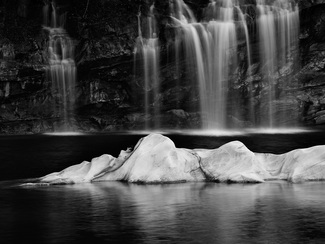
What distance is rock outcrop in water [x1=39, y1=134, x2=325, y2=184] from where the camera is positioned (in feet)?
135

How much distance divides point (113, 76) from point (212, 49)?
16.8 m

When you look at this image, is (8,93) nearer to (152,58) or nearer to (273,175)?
(152,58)

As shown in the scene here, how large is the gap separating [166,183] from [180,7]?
6500 cm

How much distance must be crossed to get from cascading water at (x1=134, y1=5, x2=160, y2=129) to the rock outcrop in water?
60210 millimetres

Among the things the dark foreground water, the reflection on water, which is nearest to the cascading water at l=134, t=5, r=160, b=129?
the dark foreground water

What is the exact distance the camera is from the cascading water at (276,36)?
10125cm

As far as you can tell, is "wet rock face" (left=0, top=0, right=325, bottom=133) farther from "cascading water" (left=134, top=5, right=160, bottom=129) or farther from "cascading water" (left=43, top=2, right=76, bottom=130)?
"cascading water" (left=43, top=2, right=76, bottom=130)

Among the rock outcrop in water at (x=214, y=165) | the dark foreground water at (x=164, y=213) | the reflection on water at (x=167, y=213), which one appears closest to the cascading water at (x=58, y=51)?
the dark foreground water at (x=164, y=213)

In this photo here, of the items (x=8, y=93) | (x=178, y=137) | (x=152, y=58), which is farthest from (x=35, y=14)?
(x=178, y=137)

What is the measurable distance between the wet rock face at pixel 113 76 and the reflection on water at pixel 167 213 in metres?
63.6

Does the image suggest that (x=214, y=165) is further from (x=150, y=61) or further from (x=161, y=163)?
(x=150, y=61)

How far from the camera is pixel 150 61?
103 metres

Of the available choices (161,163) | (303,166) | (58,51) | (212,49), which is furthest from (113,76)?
(303,166)

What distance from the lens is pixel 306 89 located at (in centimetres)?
10369
